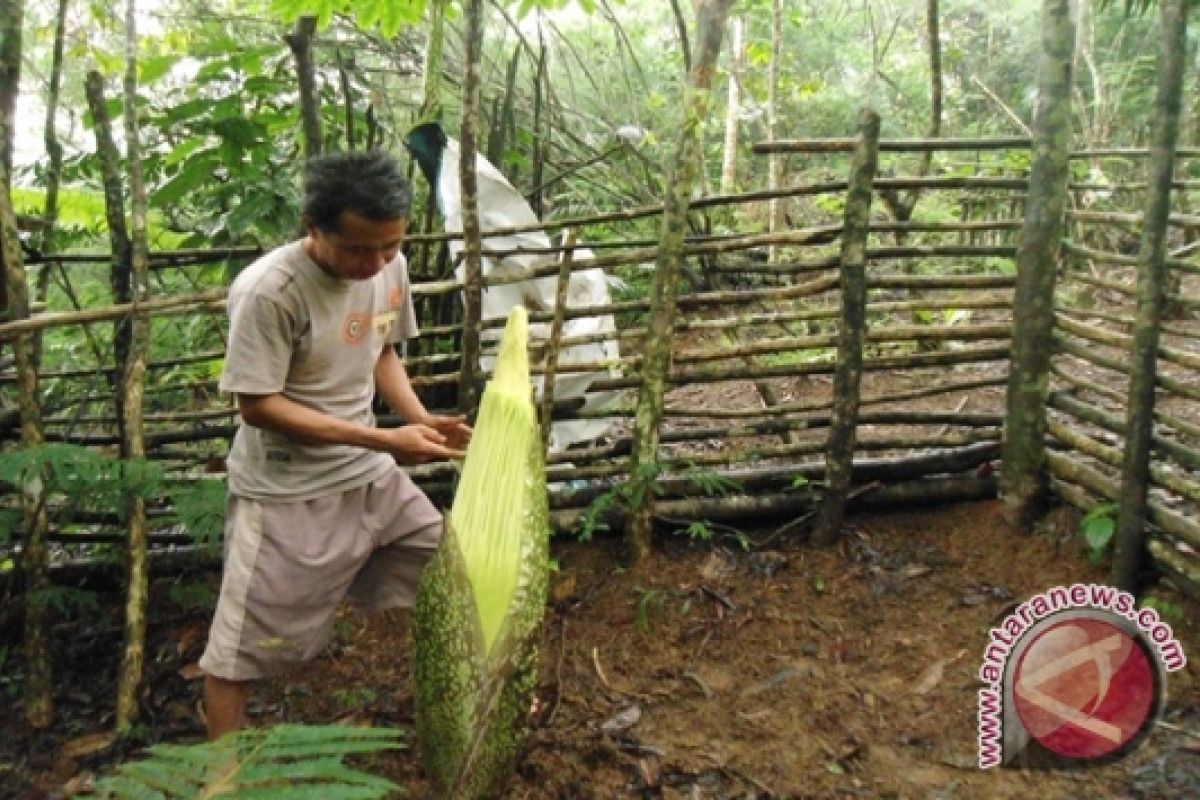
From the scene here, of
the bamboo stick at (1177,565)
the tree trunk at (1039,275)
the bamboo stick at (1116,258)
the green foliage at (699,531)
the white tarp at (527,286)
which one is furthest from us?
the white tarp at (527,286)

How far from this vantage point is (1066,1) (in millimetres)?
2607

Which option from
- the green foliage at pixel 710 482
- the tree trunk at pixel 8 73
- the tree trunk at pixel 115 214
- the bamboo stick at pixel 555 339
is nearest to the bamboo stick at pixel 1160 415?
the green foliage at pixel 710 482

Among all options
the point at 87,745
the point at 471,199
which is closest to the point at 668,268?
the point at 471,199

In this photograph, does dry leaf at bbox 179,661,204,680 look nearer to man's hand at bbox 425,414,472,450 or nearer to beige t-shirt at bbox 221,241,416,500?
beige t-shirt at bbox 221,241,416,500

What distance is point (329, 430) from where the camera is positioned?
1846 mm

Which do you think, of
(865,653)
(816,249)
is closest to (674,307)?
(865,653)

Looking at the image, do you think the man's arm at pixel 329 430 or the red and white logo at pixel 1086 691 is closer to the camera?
the man's arm at pixel 329 430

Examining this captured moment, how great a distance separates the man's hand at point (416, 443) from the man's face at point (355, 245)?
34cm

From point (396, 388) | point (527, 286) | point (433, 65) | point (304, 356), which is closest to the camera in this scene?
point (304, 356)

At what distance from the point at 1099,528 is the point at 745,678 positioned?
105cm

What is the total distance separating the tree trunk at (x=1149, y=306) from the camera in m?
2.16

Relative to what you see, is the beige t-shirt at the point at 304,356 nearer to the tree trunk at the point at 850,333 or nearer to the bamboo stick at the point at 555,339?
the bamboo stick at the point at 555,339

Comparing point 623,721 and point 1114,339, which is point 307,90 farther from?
point 1114,339

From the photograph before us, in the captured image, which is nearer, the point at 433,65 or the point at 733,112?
the point at 433,65
